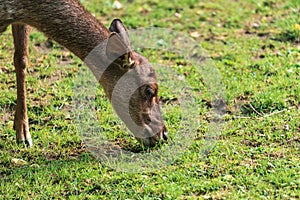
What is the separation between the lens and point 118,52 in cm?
669

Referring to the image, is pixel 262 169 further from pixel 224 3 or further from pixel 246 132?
pixel 224 3

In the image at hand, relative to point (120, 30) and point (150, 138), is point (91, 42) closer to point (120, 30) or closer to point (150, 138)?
point (120, 30)

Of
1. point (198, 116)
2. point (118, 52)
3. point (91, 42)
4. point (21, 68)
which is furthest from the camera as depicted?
point (198, 116)

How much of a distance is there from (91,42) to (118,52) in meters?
0.37

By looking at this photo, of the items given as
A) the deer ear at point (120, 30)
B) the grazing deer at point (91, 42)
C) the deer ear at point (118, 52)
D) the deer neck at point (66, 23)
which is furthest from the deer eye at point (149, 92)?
the deer neck at point (66, 23)

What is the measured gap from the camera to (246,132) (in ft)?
23.6

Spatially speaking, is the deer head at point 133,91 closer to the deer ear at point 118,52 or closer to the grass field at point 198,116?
the deer ear at point 118,52

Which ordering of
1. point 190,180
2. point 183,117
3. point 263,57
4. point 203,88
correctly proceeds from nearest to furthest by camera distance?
point 190,180
point 183,117
point 203,88
point 263,57

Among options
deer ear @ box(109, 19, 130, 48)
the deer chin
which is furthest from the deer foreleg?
the deer chin

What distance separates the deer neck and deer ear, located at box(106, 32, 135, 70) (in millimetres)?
280

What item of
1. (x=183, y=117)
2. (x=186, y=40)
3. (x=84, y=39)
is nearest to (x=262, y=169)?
(x=183, y=117)

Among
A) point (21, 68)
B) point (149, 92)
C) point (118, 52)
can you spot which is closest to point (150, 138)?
point (149, 92)

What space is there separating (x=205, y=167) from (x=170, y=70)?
270 centimetres

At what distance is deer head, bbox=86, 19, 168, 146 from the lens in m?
6.89
